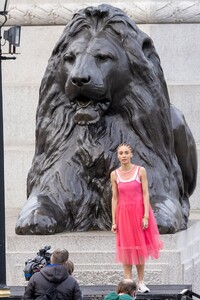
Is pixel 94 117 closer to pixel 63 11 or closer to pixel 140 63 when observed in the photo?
pixel 140 63

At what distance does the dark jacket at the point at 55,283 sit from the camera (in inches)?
468

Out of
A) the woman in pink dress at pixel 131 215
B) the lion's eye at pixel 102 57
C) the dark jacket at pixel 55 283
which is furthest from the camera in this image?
the lion's eye at pixel 102 57

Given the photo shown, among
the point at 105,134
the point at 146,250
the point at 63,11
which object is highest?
the point at 63,11

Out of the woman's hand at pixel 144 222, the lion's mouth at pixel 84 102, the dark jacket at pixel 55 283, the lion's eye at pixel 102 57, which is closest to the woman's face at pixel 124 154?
the woman's hand at pixel 144 222

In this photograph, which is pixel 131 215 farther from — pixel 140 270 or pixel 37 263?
pixel 37 263

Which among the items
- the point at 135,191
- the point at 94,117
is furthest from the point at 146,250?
the point at 94,117

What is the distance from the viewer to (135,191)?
44.8 ft

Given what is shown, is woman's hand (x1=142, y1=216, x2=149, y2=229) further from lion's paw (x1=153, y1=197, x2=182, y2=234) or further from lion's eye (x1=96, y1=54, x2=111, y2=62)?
lion's eye (x1=96, y1=54, x2=111, y2=62)

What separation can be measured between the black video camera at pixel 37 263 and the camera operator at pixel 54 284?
73 cm

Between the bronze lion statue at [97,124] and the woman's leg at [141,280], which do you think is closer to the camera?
the woman's leg at [141,280]

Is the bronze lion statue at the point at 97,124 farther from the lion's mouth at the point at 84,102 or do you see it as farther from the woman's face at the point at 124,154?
the woman's face at the point at 124,154

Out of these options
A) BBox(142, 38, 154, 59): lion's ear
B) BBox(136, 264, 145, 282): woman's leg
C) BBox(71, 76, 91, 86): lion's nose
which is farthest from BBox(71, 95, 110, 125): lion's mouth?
BBox(136, 264, 145, 282): woman's leg

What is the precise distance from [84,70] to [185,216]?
Result: 173 cm

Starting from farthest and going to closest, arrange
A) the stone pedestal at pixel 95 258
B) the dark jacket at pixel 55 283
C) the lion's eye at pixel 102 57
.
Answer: the lion's eye at pixel 102 57, the stone pedestal at pixel 95 258, the dark jacket at pixel 55 283
